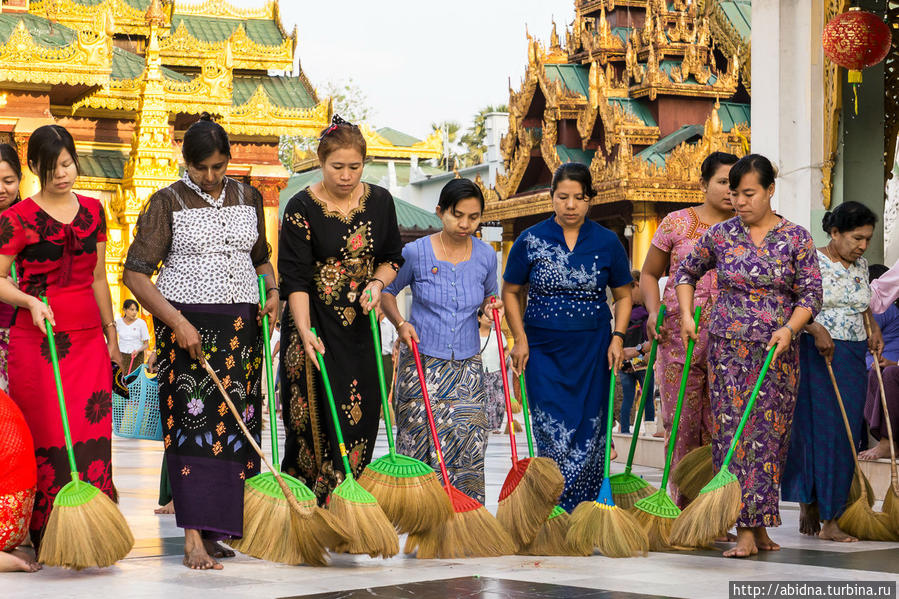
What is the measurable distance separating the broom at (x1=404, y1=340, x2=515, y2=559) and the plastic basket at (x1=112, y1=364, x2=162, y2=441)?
3.18m

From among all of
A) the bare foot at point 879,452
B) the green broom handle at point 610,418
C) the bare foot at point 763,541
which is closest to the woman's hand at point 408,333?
the green broom handle at point 610,418

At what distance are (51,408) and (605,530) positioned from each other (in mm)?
2088

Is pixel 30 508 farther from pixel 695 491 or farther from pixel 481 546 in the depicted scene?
pixel 695 491

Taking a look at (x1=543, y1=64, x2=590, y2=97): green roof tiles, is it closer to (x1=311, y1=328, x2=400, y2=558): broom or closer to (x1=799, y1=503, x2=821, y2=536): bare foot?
(x1=799, y1=503, x2=821, y2=536): bare foot

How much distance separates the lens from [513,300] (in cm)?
A: 566

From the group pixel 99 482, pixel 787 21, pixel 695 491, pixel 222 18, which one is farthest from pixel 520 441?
pixel 222 18

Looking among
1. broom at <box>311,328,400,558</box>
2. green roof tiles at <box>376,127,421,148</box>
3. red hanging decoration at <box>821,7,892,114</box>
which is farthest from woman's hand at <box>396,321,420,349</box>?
green roof tiles at <box>376,127,421,148</box>

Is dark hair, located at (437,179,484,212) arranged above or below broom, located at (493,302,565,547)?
Result: above

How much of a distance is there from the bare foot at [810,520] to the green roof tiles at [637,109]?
51.8 feet

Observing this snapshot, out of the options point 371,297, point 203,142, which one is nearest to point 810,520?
point 371,297

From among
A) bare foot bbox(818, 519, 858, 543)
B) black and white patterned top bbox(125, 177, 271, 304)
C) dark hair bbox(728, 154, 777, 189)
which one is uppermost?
dark hair bbox(728, 154, 777, 189)

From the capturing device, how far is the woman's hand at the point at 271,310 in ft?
16.5

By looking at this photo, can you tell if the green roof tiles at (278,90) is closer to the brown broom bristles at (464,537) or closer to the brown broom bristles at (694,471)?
the brown broom bristles at (694,471)

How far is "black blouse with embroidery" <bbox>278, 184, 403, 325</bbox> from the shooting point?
16.9 ft
